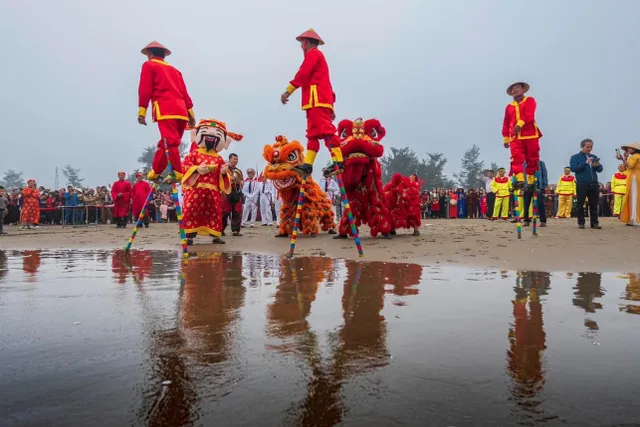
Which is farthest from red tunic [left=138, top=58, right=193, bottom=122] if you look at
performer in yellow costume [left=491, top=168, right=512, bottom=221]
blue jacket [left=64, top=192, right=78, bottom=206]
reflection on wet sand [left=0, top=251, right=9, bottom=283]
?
blue jacket [left=64, top=192, right=78, bottom=206]

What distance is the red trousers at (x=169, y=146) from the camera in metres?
6.09

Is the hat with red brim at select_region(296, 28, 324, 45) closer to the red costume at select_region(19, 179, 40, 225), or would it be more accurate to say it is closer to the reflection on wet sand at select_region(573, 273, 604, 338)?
the reflection on wet sand at select_region(573, 273, 604, 338)

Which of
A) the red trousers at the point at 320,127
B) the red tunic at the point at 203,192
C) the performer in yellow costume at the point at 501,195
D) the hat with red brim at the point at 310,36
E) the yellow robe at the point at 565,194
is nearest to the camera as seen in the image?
the red trousers at the point at 320,127

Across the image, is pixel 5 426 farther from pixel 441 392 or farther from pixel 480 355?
Answer: pixel 480 355

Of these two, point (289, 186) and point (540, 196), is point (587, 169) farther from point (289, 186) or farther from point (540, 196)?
point (289, 186)

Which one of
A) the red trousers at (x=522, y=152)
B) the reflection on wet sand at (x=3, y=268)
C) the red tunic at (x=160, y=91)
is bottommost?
the reflection on wet sand at (x=3, y=268)

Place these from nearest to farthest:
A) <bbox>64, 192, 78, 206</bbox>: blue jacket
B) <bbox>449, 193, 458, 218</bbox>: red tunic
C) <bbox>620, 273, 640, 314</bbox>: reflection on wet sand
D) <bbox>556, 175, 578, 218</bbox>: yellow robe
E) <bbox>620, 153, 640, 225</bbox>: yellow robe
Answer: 1. <bbox>620, 273, 640, 314</bbox>: reflection on wet sand
2. <bbox>620, 153, 640, 225</bbox>: yellow robe
3. <bbox>556, 175, 578, 218</bbox>: yellow robe
4. <bbox>64, 192, 78, 206</bbox>: blue jacket
5. <bbox>449, 193, 458, 218</bbox>: red tunic

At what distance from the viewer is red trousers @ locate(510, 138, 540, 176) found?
820 centimetres

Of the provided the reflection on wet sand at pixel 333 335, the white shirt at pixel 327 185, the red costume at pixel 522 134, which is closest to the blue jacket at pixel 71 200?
the white shirt at pixel 327 185

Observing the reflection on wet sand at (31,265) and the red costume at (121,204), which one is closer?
the reflection on wet sand at (31,265)

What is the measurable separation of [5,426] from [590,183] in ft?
36.1

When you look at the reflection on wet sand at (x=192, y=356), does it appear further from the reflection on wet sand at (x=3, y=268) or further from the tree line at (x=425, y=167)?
the tree line at (x=425, y=167)

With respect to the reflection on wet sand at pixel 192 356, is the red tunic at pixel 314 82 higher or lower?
higher

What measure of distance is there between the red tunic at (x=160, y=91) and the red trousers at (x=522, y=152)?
543 centimetres
